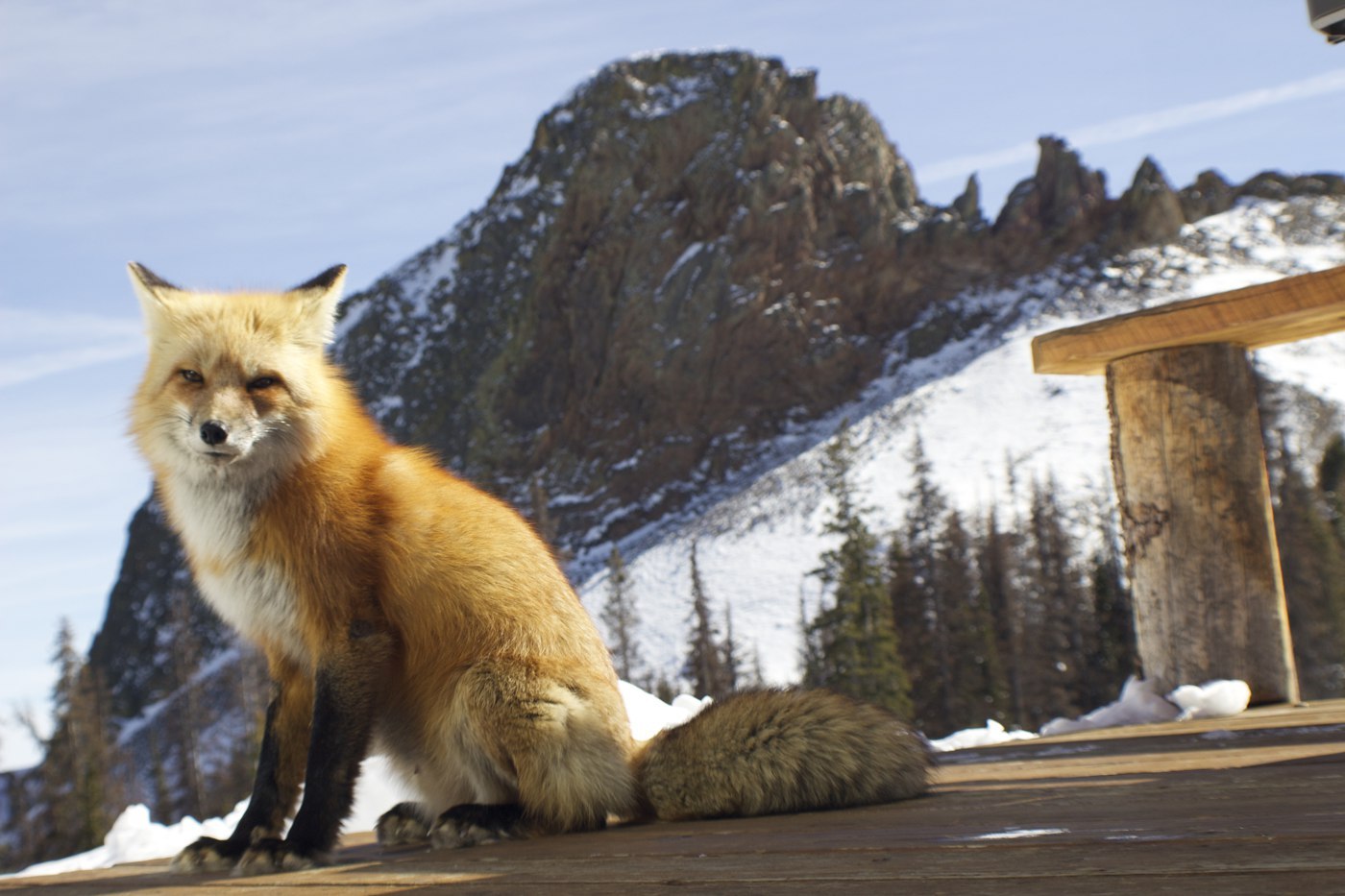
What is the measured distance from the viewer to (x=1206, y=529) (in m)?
6.36

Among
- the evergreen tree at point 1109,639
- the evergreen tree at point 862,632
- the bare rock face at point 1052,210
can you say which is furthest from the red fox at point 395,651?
the bare rock face at point 1052,210

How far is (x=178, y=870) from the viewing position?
379 cm

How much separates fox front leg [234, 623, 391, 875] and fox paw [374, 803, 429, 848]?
24.3 inches

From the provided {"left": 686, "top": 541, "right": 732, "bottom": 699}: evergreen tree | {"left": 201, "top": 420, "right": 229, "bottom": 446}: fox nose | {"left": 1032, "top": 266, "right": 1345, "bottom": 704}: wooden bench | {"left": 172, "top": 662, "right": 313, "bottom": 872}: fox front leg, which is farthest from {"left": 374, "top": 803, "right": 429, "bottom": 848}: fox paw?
{"left": 686, "top": 541, "right": 732, "bottom": 699}: evergreen tree

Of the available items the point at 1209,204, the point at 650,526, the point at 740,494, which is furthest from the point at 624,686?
the point at 1209,204

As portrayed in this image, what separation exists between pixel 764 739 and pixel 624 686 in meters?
2.94

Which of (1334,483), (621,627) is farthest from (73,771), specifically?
(1334,483)

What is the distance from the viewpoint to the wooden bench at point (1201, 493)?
248 inches

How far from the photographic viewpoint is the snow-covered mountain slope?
270 feet

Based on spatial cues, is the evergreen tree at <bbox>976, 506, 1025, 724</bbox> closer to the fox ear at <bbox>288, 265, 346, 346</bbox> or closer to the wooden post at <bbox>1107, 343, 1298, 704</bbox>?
the wooden post at <bbox>1107, 343, 1298, 704</bbox>

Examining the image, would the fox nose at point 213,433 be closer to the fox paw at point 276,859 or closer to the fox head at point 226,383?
the fox head at point 226,383

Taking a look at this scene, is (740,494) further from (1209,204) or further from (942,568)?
(1209,204)

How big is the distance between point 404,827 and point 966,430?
317 feet

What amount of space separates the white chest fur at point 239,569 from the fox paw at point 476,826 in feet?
2.58
